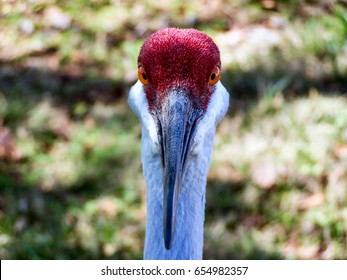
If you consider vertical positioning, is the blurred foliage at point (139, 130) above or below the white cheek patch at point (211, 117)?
below

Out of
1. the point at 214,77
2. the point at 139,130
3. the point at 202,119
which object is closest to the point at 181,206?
the point at 202,119

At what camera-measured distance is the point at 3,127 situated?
3.74m

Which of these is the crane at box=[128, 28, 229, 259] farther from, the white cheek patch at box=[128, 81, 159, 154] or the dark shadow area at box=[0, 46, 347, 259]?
the dark shadow area at box=[0, 46, 347, 259]

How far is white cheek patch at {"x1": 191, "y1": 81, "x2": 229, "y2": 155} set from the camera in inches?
75.7

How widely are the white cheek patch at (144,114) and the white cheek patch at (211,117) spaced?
0.40 ft

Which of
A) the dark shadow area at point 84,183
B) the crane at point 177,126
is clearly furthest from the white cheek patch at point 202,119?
the dark shadow area at point 84,183

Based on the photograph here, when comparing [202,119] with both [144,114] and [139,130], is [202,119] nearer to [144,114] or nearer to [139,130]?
[144,114]

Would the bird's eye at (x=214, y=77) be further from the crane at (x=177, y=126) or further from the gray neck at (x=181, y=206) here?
the gray neck at (x=181, y=206)

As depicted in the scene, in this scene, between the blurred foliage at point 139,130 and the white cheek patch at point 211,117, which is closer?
the white cheek patch at point 211,117

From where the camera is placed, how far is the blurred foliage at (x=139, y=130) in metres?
3.26

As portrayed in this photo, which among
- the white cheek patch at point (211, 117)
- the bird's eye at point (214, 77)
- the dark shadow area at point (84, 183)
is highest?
the bird's eye at point (214, 77)

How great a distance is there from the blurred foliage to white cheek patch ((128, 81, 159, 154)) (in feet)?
4.30

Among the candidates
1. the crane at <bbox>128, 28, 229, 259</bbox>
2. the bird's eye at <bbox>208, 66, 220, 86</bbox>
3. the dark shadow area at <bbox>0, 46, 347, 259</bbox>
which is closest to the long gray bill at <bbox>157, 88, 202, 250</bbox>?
the crane at <bbox>128, 28, 229, 259</bbox>

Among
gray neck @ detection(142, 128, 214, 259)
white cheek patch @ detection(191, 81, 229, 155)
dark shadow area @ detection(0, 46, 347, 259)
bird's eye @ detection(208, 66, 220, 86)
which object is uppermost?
bird's eye @ detection(208, 66, 220, 86)
